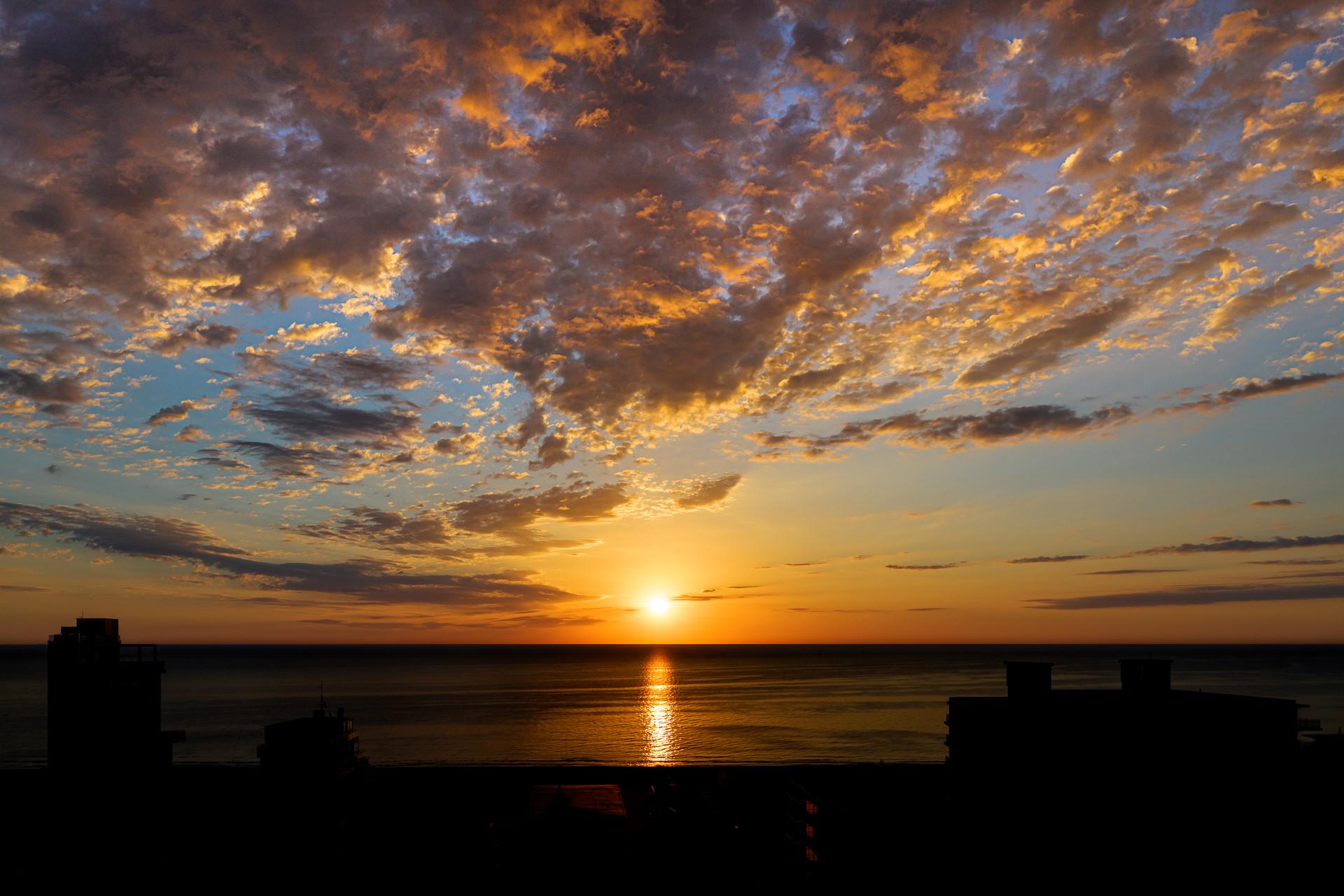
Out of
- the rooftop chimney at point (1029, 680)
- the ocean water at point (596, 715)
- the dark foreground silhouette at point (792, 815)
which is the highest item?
the rooftop chimney at point (1029, 680)

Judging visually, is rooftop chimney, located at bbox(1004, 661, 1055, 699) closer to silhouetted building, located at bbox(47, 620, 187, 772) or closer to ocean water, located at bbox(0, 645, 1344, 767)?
ocean water, located at bbox(0, 645, 1344, 767)

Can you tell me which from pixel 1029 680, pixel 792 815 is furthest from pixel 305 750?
pixel 1029 680

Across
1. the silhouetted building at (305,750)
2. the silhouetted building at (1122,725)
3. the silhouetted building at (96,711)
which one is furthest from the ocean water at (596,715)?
the silhouetted building at (96,711)

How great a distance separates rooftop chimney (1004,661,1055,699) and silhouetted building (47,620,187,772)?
30708mm

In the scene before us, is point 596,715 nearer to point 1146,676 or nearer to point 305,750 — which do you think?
point 305,750

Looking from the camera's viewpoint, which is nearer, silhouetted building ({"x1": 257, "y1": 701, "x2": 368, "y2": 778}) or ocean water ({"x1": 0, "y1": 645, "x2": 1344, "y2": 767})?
silhouetted building ({"x1": 257, "y1": 701, "x2": 368, "y2": 778})

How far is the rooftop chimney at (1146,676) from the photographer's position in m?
29.0

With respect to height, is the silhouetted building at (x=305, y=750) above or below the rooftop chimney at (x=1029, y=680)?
below

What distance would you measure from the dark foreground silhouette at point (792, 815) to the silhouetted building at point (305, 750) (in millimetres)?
78

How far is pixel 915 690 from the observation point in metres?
159

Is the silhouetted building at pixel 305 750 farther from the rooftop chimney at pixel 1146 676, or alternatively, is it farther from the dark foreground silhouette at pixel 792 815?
the rooftop chimney at pixel 1146 676

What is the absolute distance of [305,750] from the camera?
106ft

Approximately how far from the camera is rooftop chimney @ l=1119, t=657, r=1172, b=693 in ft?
95.3

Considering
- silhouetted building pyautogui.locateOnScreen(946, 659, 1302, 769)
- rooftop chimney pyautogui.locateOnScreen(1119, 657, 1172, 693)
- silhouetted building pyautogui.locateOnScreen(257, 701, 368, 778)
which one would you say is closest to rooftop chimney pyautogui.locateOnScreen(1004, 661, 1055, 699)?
silhouetted building pyautogui.locateOnScreen(946, 659, 1302, 769)
